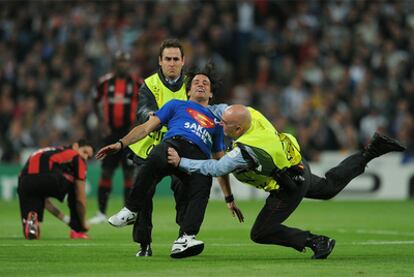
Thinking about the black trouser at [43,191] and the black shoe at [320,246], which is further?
the black trouser at [43,191]

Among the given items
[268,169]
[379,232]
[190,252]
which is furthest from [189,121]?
[379,232]

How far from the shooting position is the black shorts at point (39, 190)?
44.6 ft

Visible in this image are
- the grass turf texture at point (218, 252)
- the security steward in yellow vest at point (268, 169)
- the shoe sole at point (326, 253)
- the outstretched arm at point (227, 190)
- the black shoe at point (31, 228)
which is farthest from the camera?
the black shoe at point (31, 228)

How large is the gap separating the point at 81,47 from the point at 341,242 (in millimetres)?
14705

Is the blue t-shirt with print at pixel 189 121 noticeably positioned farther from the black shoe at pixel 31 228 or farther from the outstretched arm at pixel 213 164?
the black shoe at pixel 31 228

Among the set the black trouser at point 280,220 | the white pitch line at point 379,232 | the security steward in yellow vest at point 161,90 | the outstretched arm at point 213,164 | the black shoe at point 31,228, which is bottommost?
the white pitch line at point 379,232

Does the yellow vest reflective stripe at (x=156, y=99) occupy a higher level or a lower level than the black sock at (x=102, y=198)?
higher

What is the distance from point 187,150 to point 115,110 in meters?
6.65

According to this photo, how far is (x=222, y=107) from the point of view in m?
10.9

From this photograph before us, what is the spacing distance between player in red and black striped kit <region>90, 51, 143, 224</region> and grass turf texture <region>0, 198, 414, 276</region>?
893 millimetres

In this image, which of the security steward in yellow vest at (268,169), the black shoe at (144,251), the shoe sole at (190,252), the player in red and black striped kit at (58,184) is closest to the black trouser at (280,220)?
the security steward in yellow vest at (268,169)

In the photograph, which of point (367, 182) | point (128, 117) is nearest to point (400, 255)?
point (128, 117)

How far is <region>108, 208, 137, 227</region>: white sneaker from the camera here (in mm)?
10430

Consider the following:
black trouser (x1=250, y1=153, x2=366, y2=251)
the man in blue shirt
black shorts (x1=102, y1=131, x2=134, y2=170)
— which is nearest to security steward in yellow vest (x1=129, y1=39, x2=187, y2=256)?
the man in blue shirt
